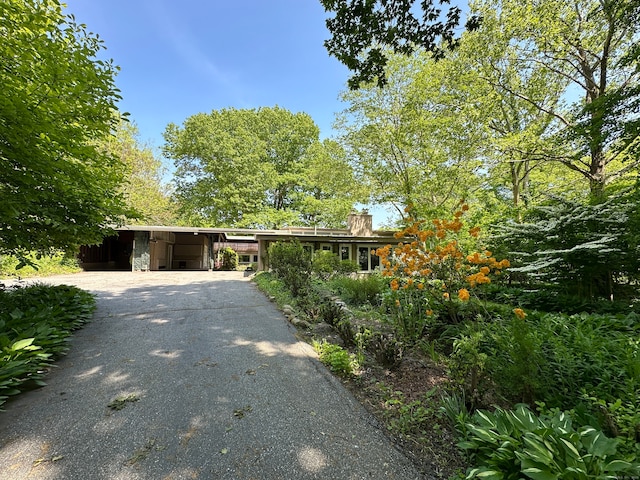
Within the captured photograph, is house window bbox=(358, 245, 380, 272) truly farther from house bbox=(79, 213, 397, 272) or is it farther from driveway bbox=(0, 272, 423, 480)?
driveway bbox=(0, 272, 423, 480)

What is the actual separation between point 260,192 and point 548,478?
20500 mm

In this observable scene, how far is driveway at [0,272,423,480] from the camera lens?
180 centimetres

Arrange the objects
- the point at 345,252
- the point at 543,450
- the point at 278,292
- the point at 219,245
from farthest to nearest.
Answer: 1. the point at 219,245
2. the point at 345,252
3. the point at 278,292
4. the point at 543,450

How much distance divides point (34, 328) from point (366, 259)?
1311cm

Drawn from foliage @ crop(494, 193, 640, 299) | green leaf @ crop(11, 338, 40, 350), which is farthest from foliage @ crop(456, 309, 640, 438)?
green leaf @ crop(11, 338, 40, 350)

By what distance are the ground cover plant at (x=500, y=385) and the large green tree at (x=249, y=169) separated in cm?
1462

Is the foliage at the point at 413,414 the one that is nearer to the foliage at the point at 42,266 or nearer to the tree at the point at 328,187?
the foliage at the point at 42,266

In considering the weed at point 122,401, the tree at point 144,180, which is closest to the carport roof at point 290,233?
the tree at point 144,180

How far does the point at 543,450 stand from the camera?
1318 millimetres

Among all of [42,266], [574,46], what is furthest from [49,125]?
[574,46]

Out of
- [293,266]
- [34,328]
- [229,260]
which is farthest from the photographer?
[229,260]

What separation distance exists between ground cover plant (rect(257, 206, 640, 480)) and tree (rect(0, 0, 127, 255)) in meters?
4.31

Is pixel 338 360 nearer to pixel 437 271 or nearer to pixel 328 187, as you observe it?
pixel 437 271

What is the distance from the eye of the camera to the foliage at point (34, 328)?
260 centimetres
